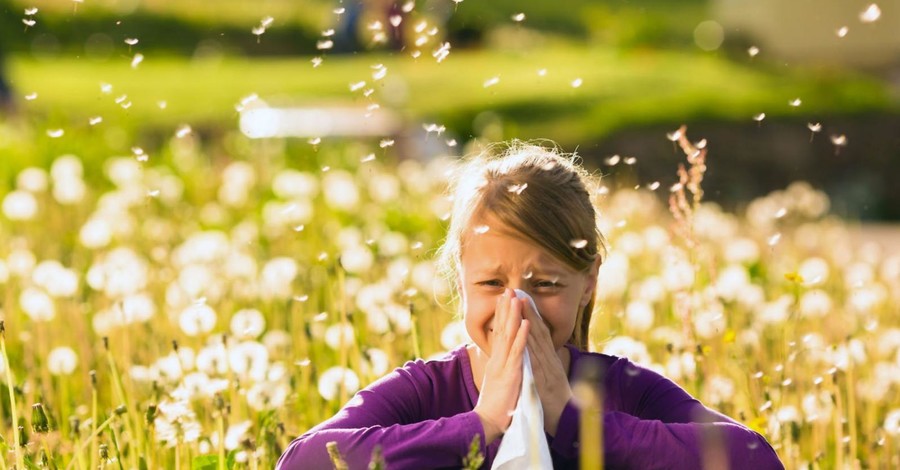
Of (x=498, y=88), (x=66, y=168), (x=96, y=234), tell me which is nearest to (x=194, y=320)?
(x=96, y=234)

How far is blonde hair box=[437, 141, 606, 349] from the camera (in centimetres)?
238

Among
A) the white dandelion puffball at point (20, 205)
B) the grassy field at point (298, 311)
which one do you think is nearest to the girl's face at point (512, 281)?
the grassy field at point (298, 311)

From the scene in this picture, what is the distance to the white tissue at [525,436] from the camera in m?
2.09

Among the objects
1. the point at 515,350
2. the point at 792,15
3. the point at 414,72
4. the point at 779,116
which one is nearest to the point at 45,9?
the point at 414,72

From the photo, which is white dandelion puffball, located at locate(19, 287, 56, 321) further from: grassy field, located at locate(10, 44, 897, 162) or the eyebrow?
grassy field, located at locate(10, 44, 897, 162)

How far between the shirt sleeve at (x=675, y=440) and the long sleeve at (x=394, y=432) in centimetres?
16

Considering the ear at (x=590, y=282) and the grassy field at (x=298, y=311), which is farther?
the grassy field at (x=298, y=311)

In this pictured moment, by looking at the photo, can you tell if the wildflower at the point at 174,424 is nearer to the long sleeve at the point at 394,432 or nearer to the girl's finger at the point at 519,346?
the long sleeve at the point at 394,432

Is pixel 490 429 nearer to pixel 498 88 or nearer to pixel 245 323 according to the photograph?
pixel 245 323

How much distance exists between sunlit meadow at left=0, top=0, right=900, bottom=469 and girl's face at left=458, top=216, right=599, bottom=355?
1.11 ft

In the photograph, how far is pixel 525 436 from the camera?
211 cm

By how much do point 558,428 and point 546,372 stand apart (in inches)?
3.4

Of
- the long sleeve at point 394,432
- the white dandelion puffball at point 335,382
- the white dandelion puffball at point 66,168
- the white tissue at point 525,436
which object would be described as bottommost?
the white dandelion puffball at point 66,168

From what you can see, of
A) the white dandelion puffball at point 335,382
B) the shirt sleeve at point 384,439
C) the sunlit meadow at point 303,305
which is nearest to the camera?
the shirt sleeve at point 384,439
